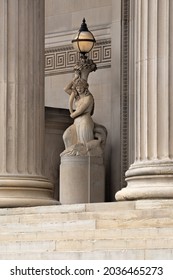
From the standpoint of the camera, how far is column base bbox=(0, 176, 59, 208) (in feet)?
109

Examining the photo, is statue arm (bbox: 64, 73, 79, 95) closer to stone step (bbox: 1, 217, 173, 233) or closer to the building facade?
the building facade

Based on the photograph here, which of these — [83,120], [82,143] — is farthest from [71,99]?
[82,143]

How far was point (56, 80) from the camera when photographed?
44.1m

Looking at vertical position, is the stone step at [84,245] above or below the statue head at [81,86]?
below

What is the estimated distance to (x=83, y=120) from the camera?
39594 millimetres

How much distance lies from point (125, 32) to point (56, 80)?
3.56m

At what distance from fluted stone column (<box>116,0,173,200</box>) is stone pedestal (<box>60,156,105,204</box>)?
8640mm

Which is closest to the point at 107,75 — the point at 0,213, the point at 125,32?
the point at 125,32

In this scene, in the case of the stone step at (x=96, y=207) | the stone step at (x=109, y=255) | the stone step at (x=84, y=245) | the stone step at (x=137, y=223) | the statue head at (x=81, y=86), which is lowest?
the stone step at (x=109, y=255)

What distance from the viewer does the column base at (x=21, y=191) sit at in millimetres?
33312

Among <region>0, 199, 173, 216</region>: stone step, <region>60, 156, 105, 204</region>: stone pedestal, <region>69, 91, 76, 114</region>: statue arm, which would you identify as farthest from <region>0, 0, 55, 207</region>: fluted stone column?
<region>69, 91, 76, 114</region>: statue arm

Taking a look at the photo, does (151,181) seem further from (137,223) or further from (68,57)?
(68,57)

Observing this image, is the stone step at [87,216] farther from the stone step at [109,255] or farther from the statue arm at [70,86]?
the statue arm at [70,86]

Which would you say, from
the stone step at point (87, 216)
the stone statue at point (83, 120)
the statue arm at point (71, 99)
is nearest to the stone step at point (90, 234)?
the stone step at point (87, 216)
